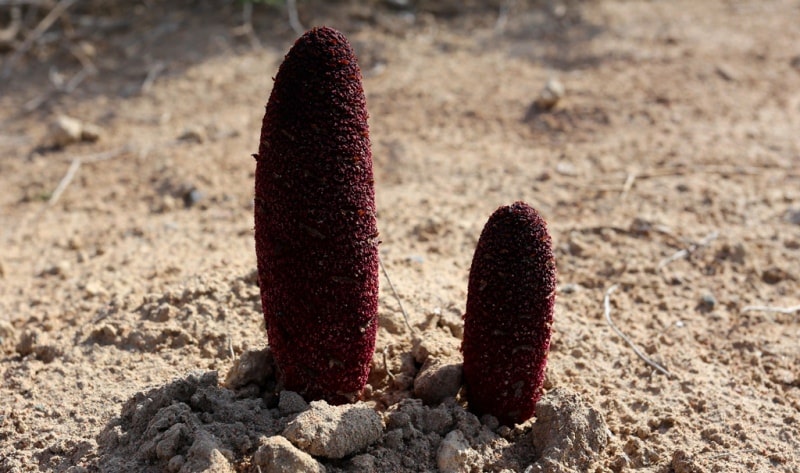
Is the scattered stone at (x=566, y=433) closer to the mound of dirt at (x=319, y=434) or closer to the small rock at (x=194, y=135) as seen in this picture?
the mound of dirt at (x=319, y=434)

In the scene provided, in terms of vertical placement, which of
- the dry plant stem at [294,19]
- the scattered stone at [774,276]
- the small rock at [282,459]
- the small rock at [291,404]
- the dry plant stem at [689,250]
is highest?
the dry plant stem at [294,19]

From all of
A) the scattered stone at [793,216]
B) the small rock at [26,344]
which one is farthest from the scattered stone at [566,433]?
the scattered stone at [793,216]

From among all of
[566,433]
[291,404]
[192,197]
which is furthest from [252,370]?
[192,197]

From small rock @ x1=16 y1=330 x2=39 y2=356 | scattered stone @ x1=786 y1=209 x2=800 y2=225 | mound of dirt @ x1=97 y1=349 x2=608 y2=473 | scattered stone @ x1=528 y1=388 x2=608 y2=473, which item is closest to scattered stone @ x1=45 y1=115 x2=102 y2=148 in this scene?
small rock @ x1=16 y1=330 x2=39 y2=356

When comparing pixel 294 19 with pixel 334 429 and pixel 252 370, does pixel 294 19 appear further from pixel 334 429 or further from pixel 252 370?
pixel 334 429

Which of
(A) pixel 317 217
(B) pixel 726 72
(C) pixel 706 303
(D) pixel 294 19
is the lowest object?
(C) pixel 706 303

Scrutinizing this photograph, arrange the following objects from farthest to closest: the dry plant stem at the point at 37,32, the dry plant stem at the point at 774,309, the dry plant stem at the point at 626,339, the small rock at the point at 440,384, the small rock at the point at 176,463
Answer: the dry plant stem at the point at 37,32
the dry plant stem at the point at 774,309
the dry plant stem at the point at 626,339
the small rock at the point at 440,384
the small rock at the point at 176,463

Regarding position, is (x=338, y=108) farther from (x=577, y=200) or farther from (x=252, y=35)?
(x=252, y=35)

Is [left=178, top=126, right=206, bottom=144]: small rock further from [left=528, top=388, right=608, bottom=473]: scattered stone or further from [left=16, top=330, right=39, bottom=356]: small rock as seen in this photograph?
[left=528, top=388, right=608, bottom=473]: scattered stone
